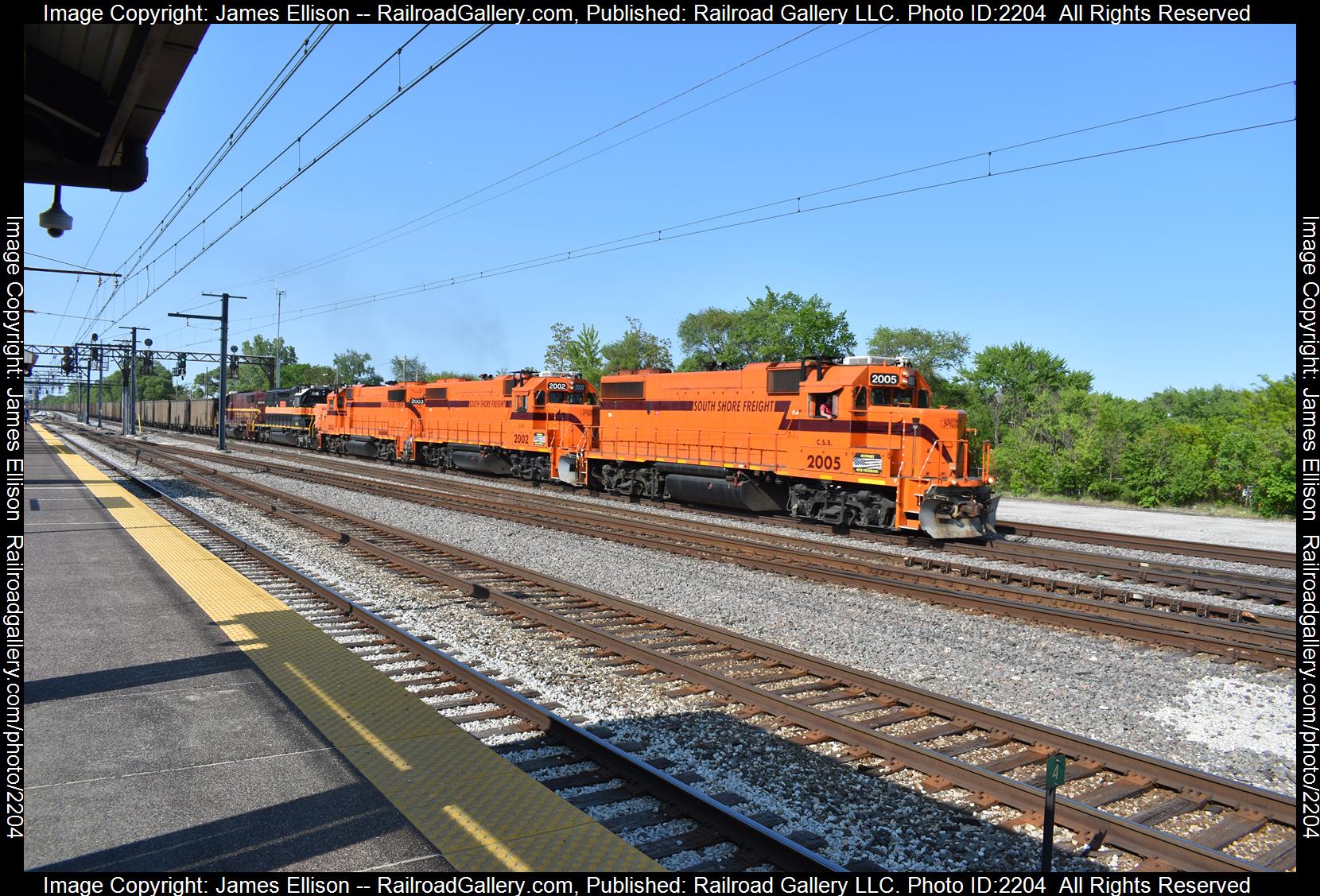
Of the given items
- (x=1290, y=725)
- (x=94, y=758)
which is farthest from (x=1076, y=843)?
(x=94, y=758)

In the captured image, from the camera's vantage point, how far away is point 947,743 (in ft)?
20.2

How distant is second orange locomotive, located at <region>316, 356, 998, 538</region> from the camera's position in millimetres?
16078

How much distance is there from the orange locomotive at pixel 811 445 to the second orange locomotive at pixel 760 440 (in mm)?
27

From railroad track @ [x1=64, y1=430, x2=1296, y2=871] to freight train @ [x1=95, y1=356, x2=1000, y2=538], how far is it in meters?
8.36

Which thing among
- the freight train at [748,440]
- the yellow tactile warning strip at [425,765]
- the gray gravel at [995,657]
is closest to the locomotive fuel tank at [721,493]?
the freight train at [748,440]

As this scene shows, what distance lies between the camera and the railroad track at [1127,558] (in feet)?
40.9

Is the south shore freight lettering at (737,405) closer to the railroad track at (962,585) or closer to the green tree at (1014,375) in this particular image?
Result: the railroad track at (962,585)

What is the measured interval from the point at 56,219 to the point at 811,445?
1386 centimetres

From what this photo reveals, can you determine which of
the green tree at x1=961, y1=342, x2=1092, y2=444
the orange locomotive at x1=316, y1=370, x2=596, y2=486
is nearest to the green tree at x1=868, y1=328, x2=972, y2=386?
the green tree at x1=961, y1=342, x2=1092, y2=444

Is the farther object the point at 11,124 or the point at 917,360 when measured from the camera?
the point at 917,360

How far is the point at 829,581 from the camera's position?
40.8 feet

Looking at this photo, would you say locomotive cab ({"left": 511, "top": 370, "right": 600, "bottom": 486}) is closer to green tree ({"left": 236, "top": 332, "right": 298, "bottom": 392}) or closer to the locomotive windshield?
the locomotive windshield

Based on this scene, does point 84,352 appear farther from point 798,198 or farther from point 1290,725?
point 1290,725
